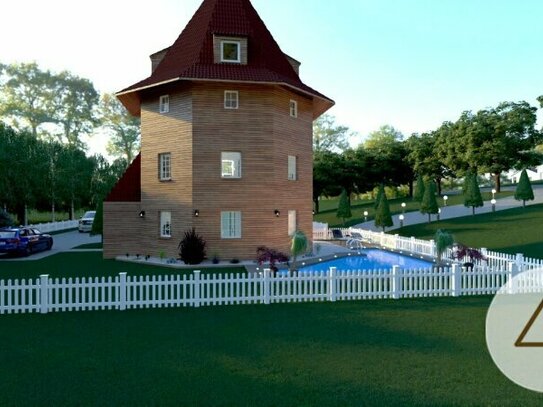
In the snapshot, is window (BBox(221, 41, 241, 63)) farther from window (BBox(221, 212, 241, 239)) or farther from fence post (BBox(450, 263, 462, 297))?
fence post (BBox(450, 263, 462, 297))

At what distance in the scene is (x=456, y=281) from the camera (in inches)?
525

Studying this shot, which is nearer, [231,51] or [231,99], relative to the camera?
[231,99]

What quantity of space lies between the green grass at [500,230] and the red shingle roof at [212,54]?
1454 cm

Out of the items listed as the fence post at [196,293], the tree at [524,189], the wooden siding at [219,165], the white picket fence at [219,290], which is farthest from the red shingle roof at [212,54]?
the tree at [524,189]

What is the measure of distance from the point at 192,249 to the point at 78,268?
5.07m

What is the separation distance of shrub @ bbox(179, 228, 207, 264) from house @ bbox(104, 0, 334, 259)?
0.54 m

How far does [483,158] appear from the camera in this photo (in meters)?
54.6

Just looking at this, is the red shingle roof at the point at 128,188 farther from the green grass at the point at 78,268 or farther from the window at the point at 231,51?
the window at the point at 231,51

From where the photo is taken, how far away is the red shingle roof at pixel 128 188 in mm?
24497

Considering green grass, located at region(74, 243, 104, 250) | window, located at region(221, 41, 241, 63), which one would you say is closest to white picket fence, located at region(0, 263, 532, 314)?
window, located at region(221, 41, 241, 63)

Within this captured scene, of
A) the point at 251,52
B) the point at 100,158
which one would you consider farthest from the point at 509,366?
the point at 100,158

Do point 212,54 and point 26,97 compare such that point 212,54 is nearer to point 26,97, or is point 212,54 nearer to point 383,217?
point 383,217

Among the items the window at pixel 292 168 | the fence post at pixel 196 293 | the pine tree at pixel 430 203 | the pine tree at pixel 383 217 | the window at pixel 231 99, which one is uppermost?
the window at pixel 231 99

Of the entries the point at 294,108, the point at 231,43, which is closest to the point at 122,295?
the point at 231,43
